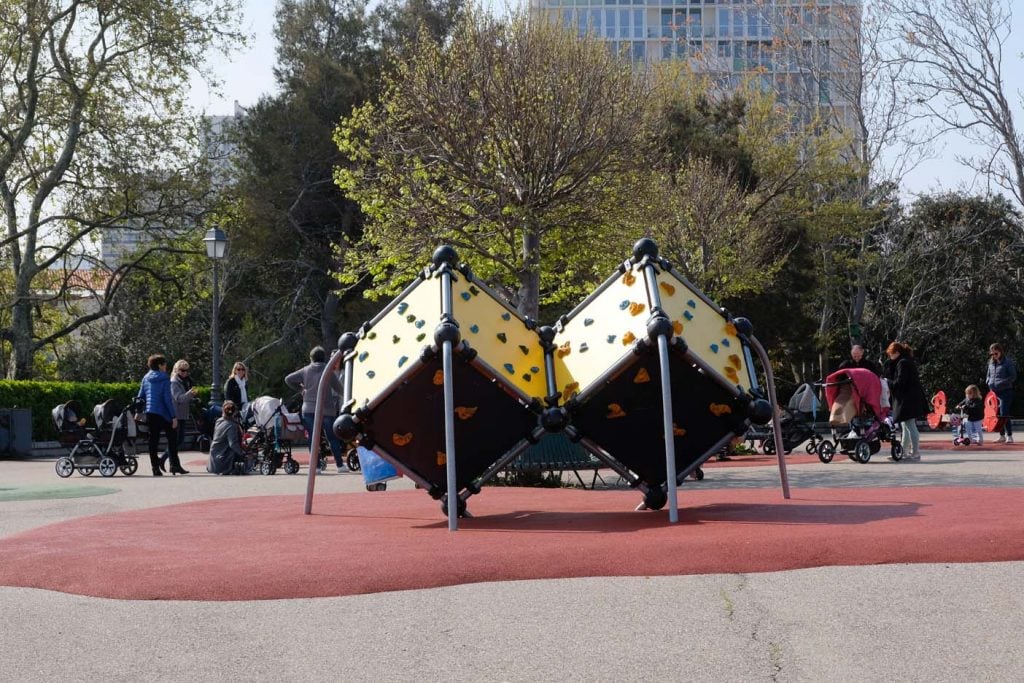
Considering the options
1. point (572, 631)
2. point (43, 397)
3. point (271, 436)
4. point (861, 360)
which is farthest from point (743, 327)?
point (43, 397)

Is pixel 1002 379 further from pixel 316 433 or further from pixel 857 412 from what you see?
pixel 316 433

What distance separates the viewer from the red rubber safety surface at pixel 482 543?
8289 millimetres

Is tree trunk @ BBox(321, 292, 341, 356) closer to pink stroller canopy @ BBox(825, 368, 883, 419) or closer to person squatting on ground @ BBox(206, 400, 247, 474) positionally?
person squatting on ground @ BBox(206, 400, 247, 474)

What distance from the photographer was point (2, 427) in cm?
2655

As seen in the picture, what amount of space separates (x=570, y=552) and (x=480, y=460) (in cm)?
316

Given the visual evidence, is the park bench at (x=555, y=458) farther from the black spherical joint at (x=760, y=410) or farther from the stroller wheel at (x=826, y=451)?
the stroller wheel at (x=826, y=451)

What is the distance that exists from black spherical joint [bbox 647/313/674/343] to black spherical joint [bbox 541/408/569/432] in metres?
1.00

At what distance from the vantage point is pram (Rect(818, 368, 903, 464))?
21.0 metres

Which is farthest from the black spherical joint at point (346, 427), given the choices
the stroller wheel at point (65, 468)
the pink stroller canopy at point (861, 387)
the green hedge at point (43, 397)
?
the green hedge at point (43, 397)

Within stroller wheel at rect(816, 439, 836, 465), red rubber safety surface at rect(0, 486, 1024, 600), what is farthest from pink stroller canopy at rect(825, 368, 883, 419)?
red rubber safety surface at rect(0, 486, 1024, 600)

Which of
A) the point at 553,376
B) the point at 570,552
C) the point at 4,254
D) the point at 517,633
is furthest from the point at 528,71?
the point at 4,254

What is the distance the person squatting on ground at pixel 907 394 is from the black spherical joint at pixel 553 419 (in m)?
11.0

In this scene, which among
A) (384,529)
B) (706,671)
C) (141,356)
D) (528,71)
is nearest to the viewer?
(706,671)

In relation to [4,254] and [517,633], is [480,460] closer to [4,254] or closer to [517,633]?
[517,633]
